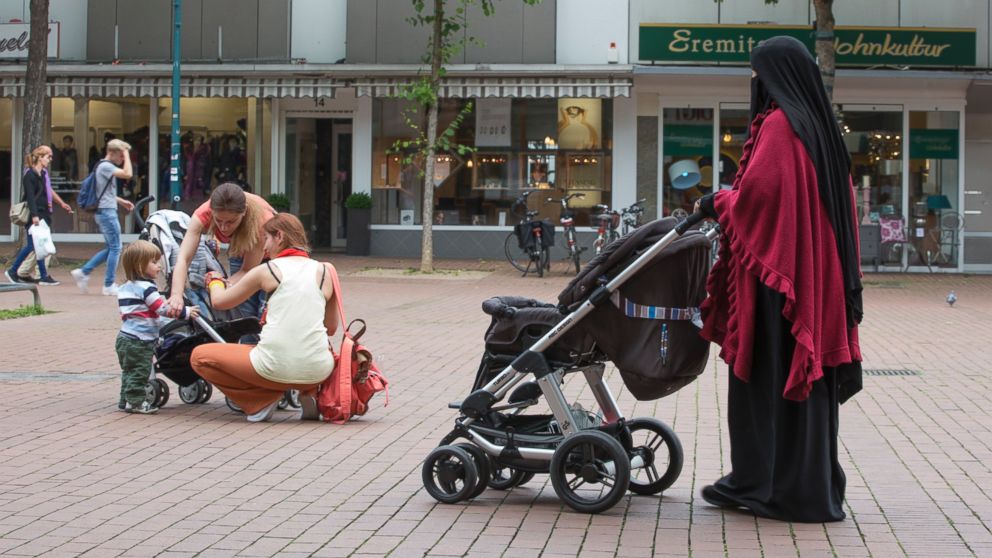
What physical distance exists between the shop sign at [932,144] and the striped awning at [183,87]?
1093 centimetres

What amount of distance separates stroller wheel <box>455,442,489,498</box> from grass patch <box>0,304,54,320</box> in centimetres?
978

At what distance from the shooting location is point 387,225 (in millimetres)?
26422

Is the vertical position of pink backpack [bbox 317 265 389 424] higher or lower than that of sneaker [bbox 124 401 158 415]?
higher

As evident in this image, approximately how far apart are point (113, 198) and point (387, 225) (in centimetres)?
928

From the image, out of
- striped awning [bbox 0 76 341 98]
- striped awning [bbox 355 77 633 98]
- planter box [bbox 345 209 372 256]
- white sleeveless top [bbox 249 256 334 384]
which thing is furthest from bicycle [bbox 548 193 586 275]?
white sleeveless top [bbox 249 256 334 384]

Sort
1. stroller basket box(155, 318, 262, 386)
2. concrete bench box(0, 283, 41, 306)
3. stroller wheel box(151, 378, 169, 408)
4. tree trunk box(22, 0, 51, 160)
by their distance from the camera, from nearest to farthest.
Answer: stroller basket box(155, 318, 262, 386), stroller wheel box(151, 378, 169, 408), concrete bench box(0, 283, 41, 306), tree trunk box(22, 0, 51, 160)

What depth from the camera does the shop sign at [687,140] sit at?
25.6m

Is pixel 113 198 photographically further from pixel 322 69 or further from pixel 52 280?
pixel 322 69

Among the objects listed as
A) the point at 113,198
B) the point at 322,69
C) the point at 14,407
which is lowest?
the point at 14,407

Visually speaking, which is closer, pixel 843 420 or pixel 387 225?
pixel 843 420

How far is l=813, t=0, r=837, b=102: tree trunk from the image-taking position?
2025cm

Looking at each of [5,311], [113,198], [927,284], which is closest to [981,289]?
[927,284]

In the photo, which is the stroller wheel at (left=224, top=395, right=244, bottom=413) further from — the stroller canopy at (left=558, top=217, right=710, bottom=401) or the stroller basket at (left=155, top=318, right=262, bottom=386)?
the stroller canopy at (left=558, top=217, right=710, bottom=401)

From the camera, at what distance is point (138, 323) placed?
8.64m
